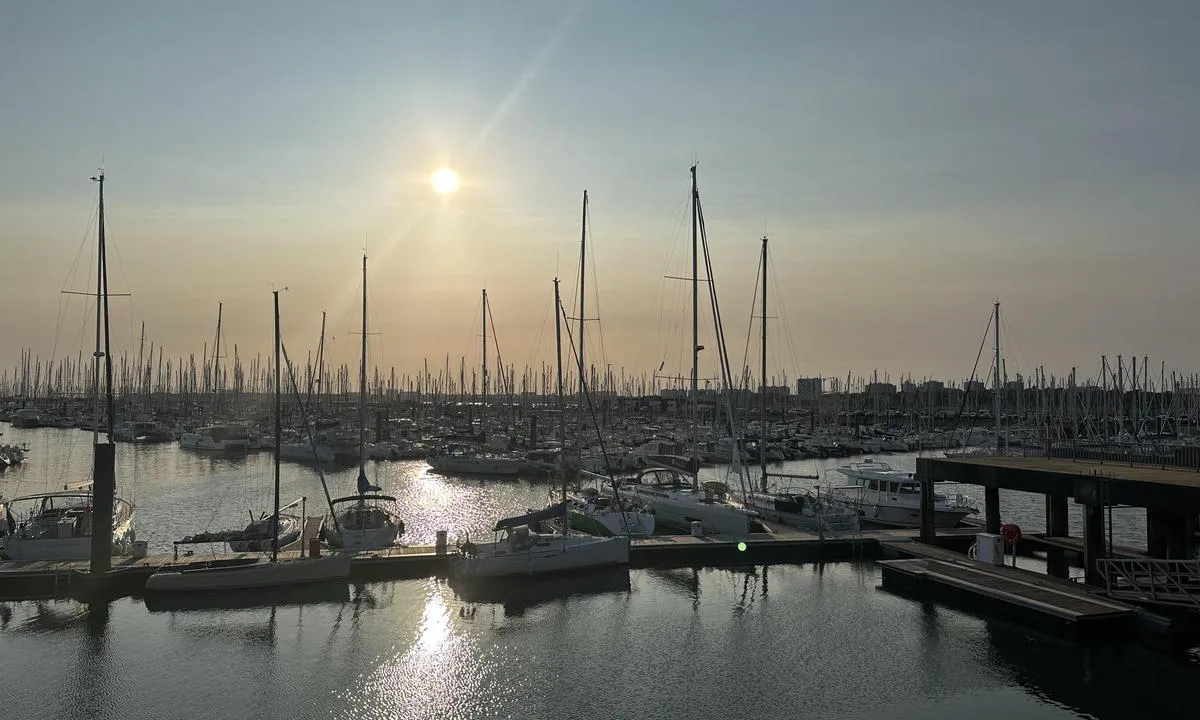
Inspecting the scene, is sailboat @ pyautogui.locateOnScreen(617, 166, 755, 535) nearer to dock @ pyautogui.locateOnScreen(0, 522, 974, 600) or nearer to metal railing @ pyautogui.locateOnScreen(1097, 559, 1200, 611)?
dock @ pyautogui.locateOnScreen(0, 522, 974, 600)

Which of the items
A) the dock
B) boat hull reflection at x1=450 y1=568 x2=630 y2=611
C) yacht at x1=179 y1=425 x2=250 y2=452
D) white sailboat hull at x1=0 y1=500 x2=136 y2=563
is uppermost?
yacht at x1=179 y1=425 x2=250 y2=452

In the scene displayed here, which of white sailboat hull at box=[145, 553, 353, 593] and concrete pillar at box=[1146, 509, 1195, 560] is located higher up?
concrete pillar at box=[1146, 509, 1195, 560]

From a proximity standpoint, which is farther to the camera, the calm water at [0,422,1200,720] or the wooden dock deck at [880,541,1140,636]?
the wooden dock deck at [880,541,1140,636]

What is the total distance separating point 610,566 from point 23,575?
19511 millimetres

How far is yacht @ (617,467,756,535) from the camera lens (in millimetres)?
36875

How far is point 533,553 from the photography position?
31.0 m

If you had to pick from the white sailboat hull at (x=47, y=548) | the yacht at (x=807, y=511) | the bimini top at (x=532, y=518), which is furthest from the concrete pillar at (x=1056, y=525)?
the white sailboat hull at (x=47, y=548)

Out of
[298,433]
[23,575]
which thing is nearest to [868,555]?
[23,575]

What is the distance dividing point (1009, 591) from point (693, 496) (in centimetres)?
1616

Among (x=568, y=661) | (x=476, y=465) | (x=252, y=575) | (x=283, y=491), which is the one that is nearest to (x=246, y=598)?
(x=252, y=575)

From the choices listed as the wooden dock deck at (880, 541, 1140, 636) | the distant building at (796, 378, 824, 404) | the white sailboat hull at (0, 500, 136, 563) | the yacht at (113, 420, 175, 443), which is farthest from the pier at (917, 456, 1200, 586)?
the distant building at (796, 378, 824, 404)

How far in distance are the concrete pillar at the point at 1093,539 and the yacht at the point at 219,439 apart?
3084 inches

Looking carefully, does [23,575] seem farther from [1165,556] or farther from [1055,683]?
[1165,556]

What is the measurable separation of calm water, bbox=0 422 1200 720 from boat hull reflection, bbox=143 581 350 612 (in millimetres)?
401
